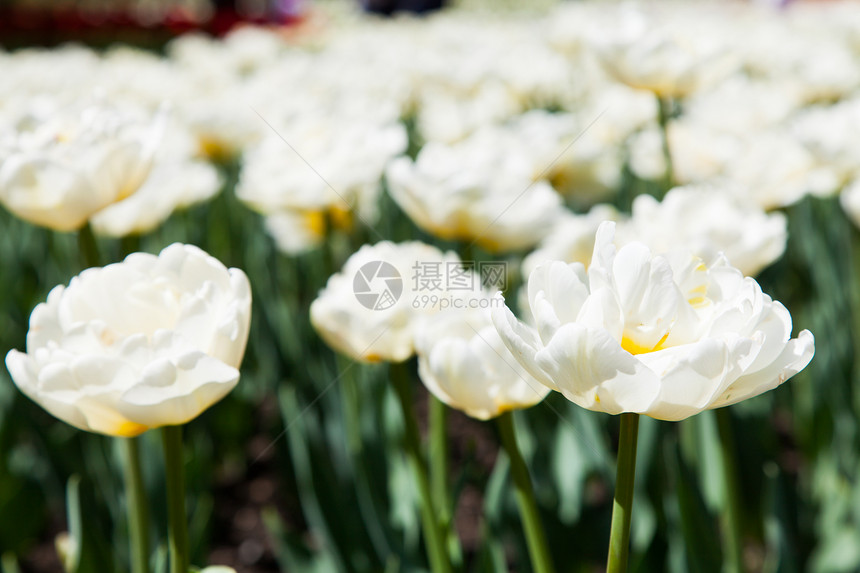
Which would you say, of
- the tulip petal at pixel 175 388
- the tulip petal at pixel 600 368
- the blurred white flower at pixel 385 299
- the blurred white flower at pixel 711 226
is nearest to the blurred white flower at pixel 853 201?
the blurred white flower at pixel 711 226

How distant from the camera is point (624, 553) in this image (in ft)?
1.77

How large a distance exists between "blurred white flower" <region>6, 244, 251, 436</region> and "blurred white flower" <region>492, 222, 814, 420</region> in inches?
9.5

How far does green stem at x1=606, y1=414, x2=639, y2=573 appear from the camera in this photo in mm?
518

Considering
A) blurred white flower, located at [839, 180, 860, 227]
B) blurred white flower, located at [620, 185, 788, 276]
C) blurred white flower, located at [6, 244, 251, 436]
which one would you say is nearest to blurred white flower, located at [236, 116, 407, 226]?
blurred white flower, located at [620, 185, 788, 276]

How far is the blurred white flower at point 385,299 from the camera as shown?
0.86 meters

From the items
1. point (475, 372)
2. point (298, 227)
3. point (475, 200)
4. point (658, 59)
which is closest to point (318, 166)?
point (298, 227)

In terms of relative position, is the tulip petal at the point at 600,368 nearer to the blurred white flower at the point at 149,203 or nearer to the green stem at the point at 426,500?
the green stem at the point at 426,500

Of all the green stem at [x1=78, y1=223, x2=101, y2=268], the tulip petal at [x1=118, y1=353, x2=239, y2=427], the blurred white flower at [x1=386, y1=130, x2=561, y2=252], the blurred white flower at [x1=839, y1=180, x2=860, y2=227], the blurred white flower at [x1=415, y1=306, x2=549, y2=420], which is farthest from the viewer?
the blurred white flower at [x1=839, y1=180, x2=860, y2=227]

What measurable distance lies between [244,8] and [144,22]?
7649 mm

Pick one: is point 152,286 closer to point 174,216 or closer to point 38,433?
point 38,433

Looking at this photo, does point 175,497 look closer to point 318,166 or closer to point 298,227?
point 318,166

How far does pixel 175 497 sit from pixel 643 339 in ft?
1.29

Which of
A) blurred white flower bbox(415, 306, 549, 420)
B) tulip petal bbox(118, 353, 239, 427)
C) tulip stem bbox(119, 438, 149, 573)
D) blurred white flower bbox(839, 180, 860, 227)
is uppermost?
tulip petal bbox(118, 353, 239, 427)

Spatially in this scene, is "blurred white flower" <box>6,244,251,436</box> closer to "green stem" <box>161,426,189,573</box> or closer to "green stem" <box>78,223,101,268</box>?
"green stem" <box>161,426,189,573</box>
